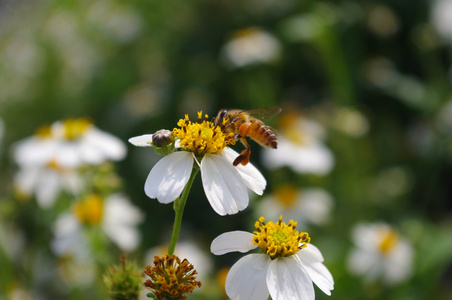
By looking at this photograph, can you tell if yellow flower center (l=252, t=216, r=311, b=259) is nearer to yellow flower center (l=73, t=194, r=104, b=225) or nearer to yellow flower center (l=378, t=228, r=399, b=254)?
yellow flower center (l=73, t=194, r=104, b=225)

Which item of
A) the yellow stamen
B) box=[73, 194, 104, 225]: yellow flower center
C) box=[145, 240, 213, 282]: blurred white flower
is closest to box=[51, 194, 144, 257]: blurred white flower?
box=[73, 194, 104, 225]: yellow flower center

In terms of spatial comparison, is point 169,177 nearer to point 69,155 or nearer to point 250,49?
point 69,155

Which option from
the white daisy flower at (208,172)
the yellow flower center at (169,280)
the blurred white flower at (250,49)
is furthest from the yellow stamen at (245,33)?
the yellow flower center at (169,280)

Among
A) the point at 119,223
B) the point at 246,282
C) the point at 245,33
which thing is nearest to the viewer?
the point at 246,282

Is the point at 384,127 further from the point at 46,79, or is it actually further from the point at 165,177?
the point at 165,177

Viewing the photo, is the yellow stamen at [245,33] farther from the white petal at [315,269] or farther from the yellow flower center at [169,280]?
the yellow flower center at [169,280]

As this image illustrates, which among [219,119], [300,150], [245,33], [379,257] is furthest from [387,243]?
[245,33]
